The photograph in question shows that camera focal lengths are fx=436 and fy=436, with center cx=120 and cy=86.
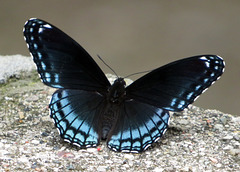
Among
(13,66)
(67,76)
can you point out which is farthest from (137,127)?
(13,66)

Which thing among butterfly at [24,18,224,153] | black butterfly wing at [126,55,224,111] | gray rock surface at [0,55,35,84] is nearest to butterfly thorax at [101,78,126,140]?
butterfly at [24,18,224,153]

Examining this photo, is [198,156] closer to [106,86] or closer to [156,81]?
[156,81]

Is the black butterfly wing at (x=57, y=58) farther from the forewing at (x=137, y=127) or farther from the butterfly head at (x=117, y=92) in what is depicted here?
the forewing at (x=137, y=127)

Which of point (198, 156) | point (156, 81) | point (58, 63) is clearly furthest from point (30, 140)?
point (198, 156)

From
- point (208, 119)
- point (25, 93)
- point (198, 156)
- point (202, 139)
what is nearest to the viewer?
point (198, 156)

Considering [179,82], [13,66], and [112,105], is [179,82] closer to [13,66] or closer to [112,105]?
[112,105]

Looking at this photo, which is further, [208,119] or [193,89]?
[208,119]


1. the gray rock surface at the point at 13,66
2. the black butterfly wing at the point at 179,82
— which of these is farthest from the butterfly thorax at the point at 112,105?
the gray rock surface at the point at 13,66
